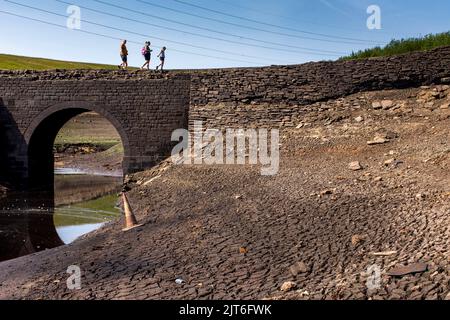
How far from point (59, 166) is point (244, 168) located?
819 inches

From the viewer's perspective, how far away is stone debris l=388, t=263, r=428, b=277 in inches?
192

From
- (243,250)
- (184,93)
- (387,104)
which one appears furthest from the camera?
(184,93)

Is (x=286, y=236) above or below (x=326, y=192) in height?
below

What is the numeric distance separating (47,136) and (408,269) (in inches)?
716

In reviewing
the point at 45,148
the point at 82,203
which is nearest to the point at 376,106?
the point at 82,203

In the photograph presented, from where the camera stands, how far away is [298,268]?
5.71 meters

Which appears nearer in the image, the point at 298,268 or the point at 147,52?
the point at 298,268

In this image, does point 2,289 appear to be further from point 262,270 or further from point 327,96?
point 327,96

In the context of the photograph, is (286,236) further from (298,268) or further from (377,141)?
(377,141)

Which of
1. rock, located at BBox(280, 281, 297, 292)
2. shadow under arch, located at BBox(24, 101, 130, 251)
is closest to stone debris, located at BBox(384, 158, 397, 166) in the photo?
rock, located at BBox(280, 281, 297, 292)

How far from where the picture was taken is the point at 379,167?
10195 millimetres

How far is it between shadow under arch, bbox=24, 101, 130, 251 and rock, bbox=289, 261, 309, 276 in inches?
395

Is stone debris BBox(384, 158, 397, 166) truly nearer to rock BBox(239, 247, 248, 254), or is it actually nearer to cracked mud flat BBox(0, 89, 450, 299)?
cracked mud flat BBox(0, 89, 450, 299)

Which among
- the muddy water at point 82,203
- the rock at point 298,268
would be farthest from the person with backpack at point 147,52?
the rock at point 298,268
